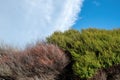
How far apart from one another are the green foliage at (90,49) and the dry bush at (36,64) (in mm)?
477

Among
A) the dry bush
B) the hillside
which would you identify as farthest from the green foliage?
the dry bush

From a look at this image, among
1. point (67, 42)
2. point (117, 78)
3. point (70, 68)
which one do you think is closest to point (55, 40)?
point (67, 42)

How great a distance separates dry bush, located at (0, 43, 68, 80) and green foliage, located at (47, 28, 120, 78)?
0.48 metres

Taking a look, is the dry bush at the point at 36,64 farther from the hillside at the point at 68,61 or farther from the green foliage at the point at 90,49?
the green foliage at the point at 90,49

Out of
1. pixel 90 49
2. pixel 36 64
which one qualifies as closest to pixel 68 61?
pixel 90 49

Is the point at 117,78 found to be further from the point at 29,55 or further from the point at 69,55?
the point at 29,55

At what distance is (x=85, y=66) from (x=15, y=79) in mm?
2318

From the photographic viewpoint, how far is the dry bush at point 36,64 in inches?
472

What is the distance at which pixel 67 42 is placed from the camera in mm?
13000

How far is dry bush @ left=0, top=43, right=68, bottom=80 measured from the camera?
1198 centimetres

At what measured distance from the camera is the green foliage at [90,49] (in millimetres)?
12055

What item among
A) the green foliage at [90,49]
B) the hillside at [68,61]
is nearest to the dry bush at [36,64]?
the hillside at [68,61]

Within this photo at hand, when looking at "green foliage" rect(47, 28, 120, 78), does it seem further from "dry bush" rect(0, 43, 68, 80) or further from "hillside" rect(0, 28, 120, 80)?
"dry bush" rect(0, 43, 68, 80)

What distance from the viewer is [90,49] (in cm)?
1249
